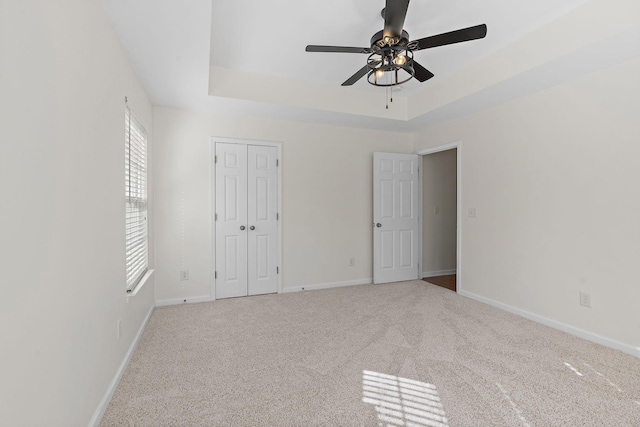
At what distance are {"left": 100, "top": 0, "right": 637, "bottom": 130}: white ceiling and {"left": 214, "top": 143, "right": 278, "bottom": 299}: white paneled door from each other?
695 mm

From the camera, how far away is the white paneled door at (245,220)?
13.6 ft

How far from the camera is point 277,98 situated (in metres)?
3.73

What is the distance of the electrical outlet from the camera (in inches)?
115

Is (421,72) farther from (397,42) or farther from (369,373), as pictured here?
(369,373)

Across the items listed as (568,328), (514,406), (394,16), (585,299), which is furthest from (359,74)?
(568,328)

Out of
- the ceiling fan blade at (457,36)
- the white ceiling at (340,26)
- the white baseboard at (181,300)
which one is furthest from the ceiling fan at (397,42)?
the white baseboard at (181,300)

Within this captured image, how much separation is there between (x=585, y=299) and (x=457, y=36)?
2634 millimetres

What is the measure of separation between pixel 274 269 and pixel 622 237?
3.68 meters

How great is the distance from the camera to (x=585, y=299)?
2.94 metres

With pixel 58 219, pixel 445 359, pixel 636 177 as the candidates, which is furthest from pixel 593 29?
A: pixel 58 219

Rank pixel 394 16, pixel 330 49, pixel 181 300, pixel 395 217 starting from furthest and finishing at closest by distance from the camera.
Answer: pixel 395 217 → pixel 181 300 → pixel 330 49 → pixel 394 16

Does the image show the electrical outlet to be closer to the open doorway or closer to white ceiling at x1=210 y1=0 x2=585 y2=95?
the open doorway

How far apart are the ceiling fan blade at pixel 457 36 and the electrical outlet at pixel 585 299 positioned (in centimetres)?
251

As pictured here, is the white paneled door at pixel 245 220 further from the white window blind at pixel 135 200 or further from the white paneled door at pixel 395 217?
the white paneled door at pixel 395 217
